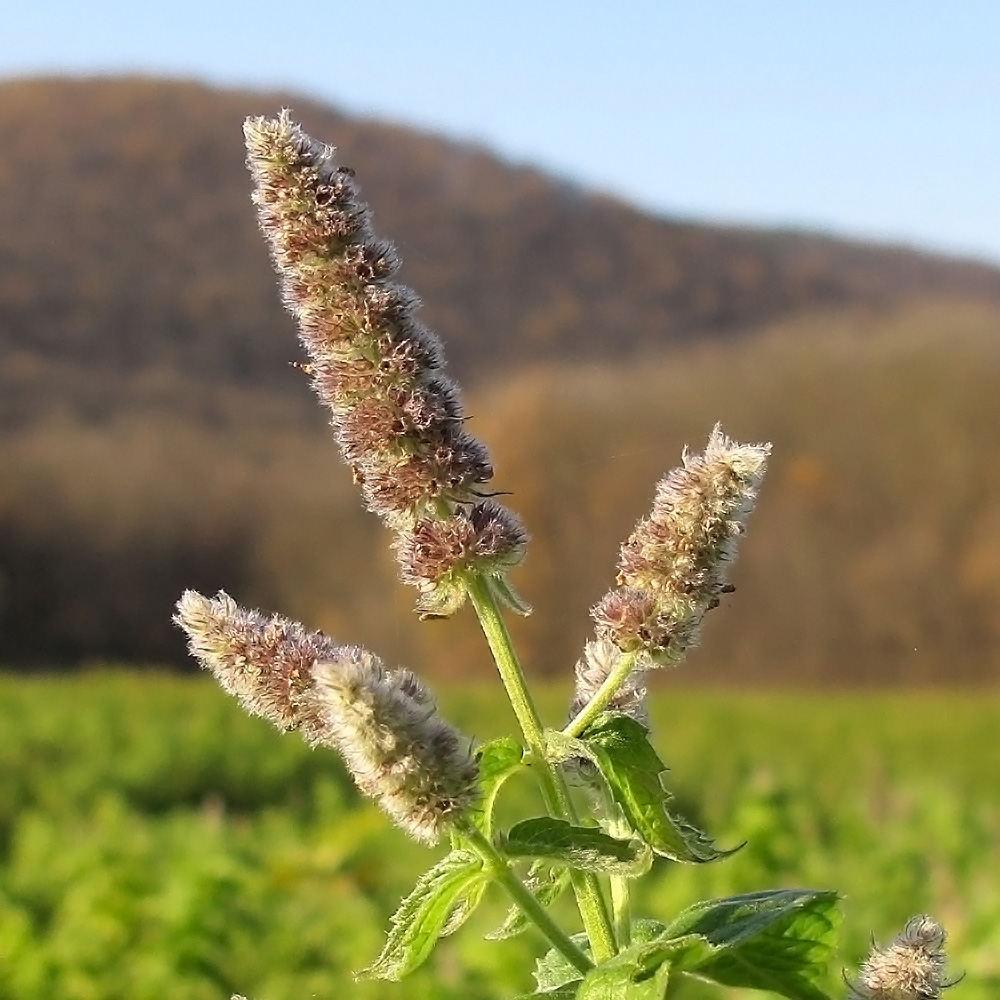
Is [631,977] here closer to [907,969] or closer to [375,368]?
[907,969]

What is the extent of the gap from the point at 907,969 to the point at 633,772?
21 cm

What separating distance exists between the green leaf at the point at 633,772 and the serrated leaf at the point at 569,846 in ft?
0.14

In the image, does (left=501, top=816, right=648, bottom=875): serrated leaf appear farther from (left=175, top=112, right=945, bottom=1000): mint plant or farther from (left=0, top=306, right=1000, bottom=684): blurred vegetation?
(left=0, top=306, right=1000, bottom=684): blurred vegetation

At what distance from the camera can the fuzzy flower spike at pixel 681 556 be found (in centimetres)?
91

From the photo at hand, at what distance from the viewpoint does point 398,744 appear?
0.79 metres

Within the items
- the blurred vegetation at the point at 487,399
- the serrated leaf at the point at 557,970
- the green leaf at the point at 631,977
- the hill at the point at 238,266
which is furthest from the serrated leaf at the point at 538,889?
the hill at the point at 238,266

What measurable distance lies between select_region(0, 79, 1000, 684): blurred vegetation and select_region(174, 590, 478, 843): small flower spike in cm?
1258

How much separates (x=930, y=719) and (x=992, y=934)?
6.78 metres

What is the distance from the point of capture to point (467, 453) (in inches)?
35.9

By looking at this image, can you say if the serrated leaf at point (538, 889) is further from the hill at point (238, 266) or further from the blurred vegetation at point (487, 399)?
the hill at point (238, 266)

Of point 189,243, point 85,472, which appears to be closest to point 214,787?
point 85,472

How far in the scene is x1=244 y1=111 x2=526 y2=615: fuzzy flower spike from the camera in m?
0.88

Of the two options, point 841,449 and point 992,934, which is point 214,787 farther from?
point 841,449

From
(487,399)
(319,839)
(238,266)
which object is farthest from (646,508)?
(319,839)
